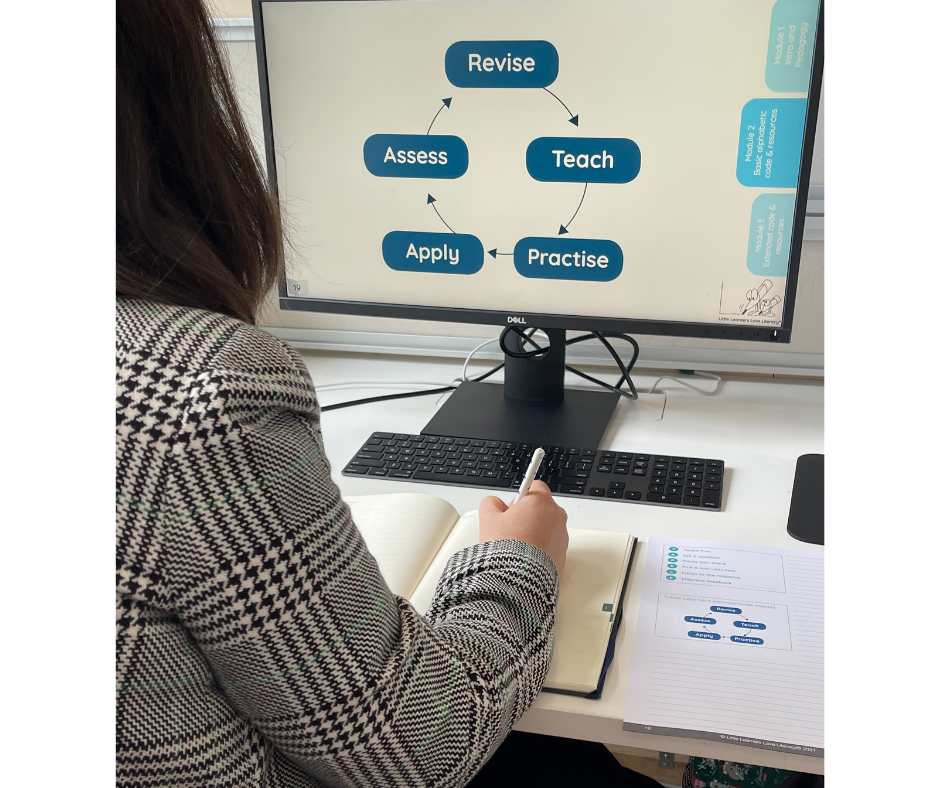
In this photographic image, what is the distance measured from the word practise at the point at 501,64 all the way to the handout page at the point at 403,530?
467mm

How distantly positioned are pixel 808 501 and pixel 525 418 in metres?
0.36

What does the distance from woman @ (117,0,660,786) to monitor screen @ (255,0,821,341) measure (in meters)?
0.45

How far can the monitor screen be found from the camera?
890 millimetres

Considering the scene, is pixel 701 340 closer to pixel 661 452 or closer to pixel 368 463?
pixel 661 452

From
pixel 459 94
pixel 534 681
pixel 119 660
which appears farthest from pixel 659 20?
pixel 119 660

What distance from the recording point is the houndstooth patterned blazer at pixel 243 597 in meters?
0.40

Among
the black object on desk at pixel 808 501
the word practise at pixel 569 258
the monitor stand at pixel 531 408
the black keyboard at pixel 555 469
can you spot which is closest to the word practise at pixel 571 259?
the word practise at pixel 569 258

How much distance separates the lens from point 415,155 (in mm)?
990

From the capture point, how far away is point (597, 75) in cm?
92

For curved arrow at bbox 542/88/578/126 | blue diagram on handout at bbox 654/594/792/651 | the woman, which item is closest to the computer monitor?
Result: curved arrow at bbox 542/88/578/126

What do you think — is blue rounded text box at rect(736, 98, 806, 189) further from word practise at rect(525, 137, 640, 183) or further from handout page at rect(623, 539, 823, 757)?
handout page at rect(623, 539, 823, 757)

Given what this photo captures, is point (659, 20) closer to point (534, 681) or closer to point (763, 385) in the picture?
point (763, 385)

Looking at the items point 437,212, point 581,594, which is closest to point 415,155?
point 437,212

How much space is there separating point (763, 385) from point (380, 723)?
2.84 feet
